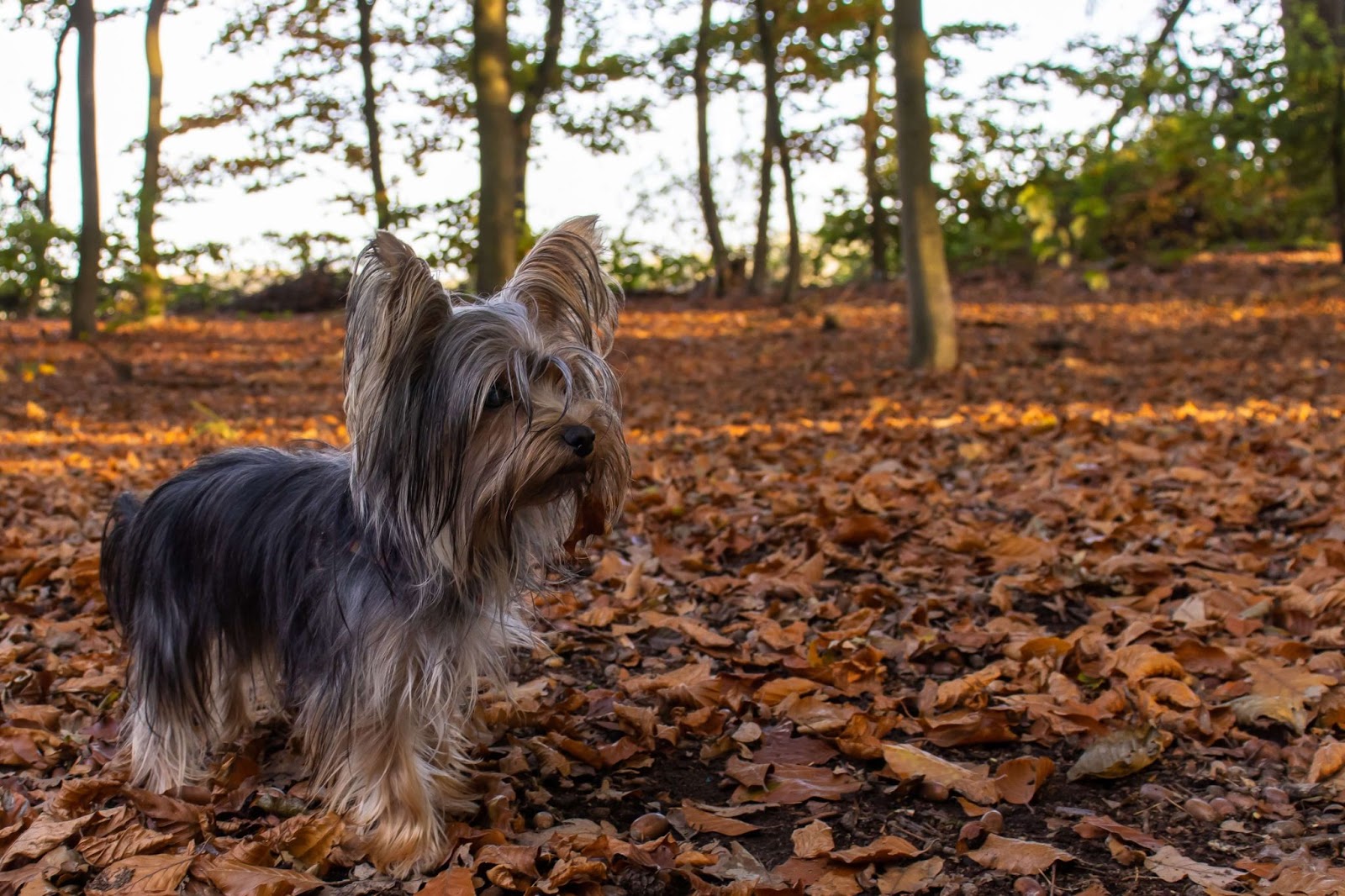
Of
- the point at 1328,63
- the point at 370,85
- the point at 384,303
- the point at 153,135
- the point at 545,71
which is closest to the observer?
the point at 384,303

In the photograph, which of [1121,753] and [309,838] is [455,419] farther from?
[1121,753]

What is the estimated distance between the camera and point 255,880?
3.06 m

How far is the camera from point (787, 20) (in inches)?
747

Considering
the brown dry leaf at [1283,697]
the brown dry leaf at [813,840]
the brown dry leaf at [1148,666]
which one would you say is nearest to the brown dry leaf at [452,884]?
the brown dry leaf at [813,840]

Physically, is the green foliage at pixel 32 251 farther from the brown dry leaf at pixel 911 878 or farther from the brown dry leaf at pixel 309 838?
the brown dry leaf at pixel 911 878

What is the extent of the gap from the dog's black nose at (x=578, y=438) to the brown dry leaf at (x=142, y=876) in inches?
62.8

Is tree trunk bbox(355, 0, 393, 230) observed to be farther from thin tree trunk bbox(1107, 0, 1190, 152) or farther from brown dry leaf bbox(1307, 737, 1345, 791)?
brown dry leaf bbox(1307, 737, 1345, 791)

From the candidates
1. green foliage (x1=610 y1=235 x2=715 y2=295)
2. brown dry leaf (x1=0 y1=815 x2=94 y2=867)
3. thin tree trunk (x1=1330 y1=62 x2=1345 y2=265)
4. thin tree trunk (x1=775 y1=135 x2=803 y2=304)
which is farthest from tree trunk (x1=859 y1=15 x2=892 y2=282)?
brown dry leaf (x1=0 y1=815 x2=94 y2=867)

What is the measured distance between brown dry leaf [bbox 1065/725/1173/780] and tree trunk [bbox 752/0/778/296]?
15900mm

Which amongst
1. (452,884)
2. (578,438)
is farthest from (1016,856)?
(578,438)

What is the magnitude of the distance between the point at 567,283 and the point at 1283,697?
2847mm

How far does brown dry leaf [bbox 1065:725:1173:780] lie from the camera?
11.8 ft

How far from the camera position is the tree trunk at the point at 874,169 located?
20547 mm

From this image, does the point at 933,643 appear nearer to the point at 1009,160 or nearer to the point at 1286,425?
the point at 1286,425
